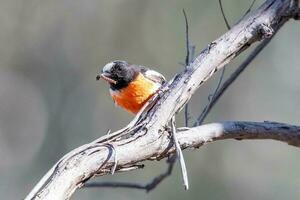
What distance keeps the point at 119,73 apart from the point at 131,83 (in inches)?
6.1

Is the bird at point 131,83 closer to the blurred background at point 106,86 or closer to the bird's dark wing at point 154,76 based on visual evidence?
the bird's dark wing at point 154,76

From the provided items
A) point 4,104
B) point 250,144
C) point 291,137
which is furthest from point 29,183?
point 291,137

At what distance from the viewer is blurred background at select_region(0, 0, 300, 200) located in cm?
817

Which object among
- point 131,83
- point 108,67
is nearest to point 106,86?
point 108,67

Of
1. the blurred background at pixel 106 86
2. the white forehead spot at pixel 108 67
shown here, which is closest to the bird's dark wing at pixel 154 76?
the white forehead spot at pixel 108 67

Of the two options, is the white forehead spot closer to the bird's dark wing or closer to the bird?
the bird

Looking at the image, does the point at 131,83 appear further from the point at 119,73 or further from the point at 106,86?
the point at 106,86

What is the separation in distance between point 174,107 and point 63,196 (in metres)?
0.61

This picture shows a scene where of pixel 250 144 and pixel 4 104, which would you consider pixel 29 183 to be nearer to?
pixel 4 104

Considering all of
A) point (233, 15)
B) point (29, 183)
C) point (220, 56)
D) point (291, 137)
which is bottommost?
point (29, 183)

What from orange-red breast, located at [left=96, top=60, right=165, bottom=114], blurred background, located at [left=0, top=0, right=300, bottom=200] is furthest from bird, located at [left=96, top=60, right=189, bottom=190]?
blurred background, located at [left=0, top=0, right=300, bottom=200]

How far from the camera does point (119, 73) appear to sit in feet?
13.5

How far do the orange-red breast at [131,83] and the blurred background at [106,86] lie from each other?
12.3ft

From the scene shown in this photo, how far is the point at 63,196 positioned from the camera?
1.71 metres
